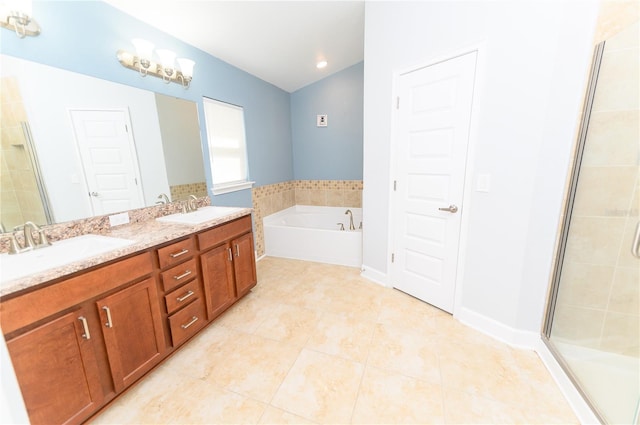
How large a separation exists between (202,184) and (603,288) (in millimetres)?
3052

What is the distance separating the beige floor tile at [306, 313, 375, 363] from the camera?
5.69 ft

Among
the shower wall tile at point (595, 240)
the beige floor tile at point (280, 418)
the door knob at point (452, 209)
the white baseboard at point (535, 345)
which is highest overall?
the door knob at point (452, 209)

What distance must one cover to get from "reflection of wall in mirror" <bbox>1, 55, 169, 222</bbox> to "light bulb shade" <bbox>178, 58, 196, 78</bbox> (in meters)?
0.52

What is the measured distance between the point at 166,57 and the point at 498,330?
128 inches

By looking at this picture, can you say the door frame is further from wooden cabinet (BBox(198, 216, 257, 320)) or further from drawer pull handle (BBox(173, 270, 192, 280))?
drawer pull handle (BBox(173, 270, 192, 280))

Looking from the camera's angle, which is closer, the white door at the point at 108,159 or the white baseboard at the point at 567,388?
the white baseboard at the point at 567,388

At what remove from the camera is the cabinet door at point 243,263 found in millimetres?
2203

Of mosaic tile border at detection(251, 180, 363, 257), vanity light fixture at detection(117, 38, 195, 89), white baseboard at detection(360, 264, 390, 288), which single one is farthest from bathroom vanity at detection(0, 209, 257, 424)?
white baseboard at detection(360, 264, 390, 288)

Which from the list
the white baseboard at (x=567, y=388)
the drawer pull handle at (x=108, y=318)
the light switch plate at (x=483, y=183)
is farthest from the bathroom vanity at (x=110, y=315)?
the white baseboard at (x=567, y=388)

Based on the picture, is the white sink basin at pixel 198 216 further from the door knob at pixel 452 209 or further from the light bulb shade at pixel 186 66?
the door knob at pixel 452 209

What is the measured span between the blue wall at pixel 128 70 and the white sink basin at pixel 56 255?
1044mm

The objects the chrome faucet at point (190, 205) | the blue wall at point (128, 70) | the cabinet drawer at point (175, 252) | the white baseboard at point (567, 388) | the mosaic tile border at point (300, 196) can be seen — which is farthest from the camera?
the mosaic tile border at point (300, 196)

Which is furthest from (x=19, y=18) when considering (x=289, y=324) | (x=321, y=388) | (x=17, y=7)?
(x=321, y=388)

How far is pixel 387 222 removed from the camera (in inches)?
97.0
